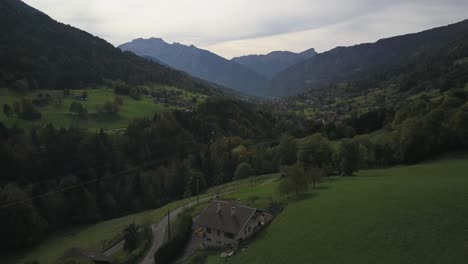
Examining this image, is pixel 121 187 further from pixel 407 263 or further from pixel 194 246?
pixel 407 263

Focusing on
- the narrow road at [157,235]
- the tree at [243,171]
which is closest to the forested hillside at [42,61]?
the tree at [243,171]

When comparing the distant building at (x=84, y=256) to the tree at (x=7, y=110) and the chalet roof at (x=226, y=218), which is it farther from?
the tree at (x=7, y=110)

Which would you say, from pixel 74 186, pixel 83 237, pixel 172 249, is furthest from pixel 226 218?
pixel 74 186

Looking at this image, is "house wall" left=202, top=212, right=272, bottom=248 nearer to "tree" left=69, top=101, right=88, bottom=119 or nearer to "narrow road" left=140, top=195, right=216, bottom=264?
"narrow road" left=140, top=195, right=216, bottom=264

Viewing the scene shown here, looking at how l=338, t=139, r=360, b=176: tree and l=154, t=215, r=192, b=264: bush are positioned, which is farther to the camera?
l=338, t=139, r=360, b=176: tree

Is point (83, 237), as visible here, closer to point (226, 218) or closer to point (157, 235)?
point (157, 235)

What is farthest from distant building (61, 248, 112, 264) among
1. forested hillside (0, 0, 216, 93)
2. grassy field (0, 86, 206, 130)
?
forested hillside (0, 0, 216, 93)

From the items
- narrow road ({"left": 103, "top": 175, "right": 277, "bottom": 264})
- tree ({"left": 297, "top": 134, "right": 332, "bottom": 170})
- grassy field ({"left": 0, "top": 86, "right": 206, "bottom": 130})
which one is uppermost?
grassy field ({"left": 0, "top": 86, "right": 206, "bottom": 130})
